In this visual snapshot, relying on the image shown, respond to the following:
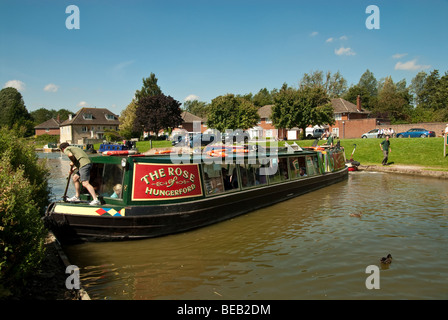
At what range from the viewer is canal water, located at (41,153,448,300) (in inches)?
204

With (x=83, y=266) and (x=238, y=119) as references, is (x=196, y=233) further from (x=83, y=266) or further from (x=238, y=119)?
(x=238, y=119)

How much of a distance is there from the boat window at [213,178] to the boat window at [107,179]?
2280mm

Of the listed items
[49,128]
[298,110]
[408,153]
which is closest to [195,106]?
[49,128]

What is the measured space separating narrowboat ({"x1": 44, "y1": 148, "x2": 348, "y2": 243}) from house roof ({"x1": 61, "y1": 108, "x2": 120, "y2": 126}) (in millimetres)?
65690

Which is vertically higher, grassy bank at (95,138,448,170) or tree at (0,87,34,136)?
tree at (0,87,34,136)

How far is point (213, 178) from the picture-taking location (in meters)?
9.01

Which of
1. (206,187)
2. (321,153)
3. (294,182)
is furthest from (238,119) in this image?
(206,187)

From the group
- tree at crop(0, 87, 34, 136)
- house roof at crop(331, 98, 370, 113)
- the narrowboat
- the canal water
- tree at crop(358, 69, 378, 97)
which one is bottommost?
the canal water

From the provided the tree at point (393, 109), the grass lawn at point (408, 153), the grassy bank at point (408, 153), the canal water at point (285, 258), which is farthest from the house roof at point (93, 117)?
the canal water at point (285, 258)

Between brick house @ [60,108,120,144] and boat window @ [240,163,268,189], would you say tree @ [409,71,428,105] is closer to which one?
brick house @ [60,108,120,144]

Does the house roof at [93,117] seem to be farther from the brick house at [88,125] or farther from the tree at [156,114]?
the tree at [156,114]

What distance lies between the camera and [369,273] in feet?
18.6

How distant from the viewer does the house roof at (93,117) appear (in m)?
68.4

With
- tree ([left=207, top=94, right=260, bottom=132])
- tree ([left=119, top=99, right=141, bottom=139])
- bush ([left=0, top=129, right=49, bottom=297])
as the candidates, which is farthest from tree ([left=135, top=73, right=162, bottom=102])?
bush ([left=0, top=129, right=49, bottom=297])
